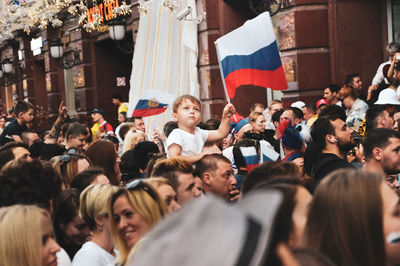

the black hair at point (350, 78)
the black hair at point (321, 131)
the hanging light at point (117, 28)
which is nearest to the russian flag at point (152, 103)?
the black hair at point (350, 78)

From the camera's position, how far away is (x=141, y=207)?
371cm

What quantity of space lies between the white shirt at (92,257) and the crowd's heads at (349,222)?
6.84ft

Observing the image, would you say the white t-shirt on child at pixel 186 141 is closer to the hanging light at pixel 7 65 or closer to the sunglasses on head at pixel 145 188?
the sunglasses on head at pixel 145 188

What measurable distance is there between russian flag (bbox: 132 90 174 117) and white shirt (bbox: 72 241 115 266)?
5536 millimetres

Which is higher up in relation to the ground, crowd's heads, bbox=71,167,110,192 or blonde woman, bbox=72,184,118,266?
crowd's heads, bbox=71,167,110,192

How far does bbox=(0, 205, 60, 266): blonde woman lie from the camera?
3.02 meters

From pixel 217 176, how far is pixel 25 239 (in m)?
2.68

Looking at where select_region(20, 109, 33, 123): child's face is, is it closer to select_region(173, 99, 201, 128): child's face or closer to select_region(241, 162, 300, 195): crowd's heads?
select_region(173, 99, 201, 128): child's face

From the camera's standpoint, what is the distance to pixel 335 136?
5.81 meters

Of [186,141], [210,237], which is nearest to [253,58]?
[186,141]

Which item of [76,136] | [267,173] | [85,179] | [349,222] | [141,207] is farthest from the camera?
[76,136]

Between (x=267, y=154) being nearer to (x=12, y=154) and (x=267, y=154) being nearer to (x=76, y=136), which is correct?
(x=12, y=154)

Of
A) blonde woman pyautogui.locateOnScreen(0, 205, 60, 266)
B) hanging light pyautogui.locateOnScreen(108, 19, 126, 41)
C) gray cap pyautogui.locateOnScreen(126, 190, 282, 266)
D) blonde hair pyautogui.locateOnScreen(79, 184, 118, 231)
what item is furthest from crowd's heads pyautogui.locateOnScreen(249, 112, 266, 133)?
hanging light pyautogui.locateOnScreen(108, 19, 126, 41)

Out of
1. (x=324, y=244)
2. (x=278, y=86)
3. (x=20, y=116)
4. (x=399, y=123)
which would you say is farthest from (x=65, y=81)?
(x=324, y=244)
